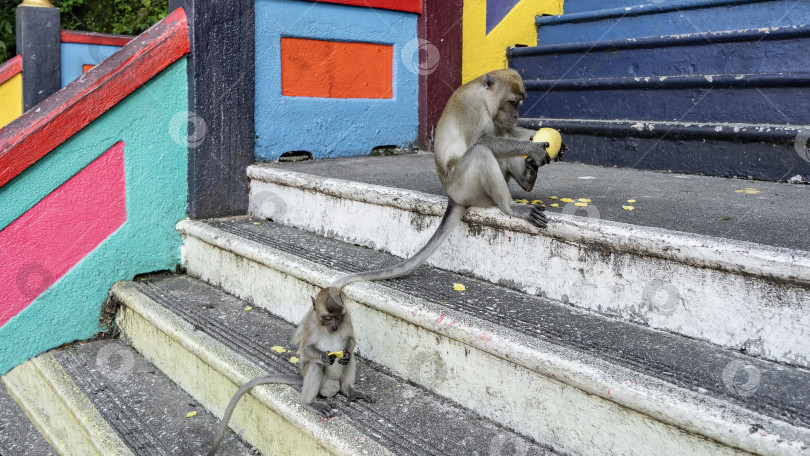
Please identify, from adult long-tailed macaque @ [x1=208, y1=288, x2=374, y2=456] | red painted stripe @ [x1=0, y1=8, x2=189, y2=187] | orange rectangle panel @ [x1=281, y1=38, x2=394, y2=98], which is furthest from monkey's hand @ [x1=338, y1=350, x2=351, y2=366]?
orange rectangle panel @ [x1=281, y1=38, x2=394, y2=98]

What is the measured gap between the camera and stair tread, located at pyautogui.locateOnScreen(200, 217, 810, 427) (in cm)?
158

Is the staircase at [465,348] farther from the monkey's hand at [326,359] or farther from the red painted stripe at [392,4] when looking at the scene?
the red painted stripe at [392,4]

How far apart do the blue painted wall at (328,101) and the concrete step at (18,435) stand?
1885 mm

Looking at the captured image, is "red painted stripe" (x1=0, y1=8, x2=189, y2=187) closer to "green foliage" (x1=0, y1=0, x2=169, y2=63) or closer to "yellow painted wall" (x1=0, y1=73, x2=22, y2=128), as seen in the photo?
"yellow painted wall" (x1=0, y1=73, x2=22, y2=128)

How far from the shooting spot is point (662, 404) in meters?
1.56

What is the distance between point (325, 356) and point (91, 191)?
2.06m

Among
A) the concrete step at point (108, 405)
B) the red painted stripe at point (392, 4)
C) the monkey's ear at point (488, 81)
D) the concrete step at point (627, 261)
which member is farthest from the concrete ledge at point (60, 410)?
the red painted stripe at point (392, 4)

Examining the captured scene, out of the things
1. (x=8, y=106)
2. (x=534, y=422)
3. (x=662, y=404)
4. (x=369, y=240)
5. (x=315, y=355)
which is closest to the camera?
(x=662, y=404)

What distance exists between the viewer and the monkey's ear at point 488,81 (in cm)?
280

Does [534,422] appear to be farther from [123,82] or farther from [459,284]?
[123,82]

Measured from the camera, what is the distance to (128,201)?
3629mm

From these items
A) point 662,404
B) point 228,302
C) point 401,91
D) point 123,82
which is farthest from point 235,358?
point 401,91

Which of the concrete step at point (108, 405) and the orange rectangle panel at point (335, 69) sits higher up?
the orange rectangle panel at point (335, 69)

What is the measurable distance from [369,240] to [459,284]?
750 millimetres
